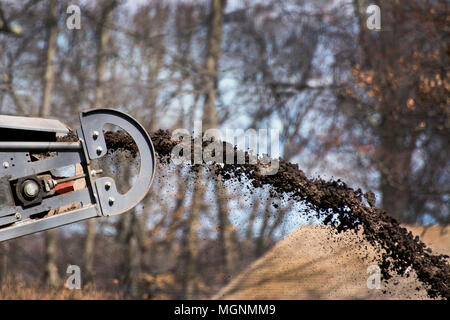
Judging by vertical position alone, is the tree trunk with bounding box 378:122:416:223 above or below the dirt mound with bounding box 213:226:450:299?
above

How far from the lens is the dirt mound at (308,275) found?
18.2 feet

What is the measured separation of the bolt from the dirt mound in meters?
2.85

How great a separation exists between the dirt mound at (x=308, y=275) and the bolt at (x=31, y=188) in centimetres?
285

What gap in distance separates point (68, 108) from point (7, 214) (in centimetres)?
505

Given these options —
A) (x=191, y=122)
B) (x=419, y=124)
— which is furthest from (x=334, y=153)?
(x=191, y=122)

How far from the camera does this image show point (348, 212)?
12.8ft

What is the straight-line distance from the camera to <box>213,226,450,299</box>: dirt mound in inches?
218

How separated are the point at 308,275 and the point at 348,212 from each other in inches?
98.3

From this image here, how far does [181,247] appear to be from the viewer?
24.4 feet
